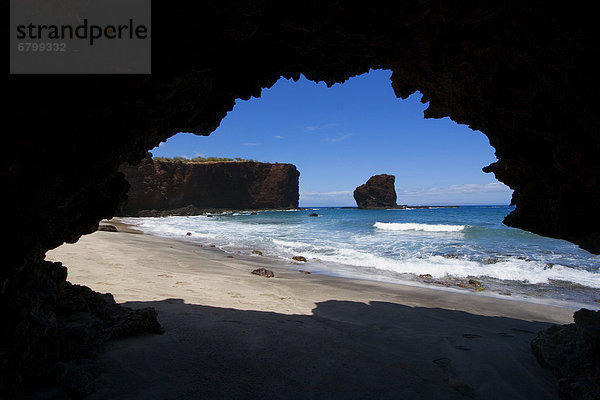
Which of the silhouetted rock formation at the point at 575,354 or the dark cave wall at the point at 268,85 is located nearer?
the dark cave wall at the point at 268,85

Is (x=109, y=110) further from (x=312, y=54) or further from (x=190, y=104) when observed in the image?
(x=312, y=54)

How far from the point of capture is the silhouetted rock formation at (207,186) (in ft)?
151

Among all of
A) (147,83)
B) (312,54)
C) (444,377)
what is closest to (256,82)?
(312,54)

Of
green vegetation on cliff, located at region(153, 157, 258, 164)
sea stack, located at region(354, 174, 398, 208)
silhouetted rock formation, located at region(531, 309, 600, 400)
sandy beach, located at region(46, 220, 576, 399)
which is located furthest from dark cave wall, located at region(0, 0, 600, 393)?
sea stack, located at region(354, 174, 398, 208)

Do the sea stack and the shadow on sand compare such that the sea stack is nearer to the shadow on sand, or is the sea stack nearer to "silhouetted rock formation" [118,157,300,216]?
"silhouetted rock formation" [118,157,300,216]

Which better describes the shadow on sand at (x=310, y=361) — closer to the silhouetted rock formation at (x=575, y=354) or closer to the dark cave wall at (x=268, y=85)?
the silhouetted rock formation at (x=575, y=354)

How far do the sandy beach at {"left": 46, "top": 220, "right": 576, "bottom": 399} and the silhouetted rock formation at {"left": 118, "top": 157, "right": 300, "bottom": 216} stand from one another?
3989 cm

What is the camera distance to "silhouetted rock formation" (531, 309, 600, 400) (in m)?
2.20

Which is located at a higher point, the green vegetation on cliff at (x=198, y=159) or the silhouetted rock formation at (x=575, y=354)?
the green vegetation on cliff at (x=198, y=159)

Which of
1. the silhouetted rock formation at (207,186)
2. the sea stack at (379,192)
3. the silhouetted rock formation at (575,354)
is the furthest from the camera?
the sea stack at (379,192)

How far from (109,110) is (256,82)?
1.53m

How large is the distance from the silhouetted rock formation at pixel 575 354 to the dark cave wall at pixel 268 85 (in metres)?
0.76

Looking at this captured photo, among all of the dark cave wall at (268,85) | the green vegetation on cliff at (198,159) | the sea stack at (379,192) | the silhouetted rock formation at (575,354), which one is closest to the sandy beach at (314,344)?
the silhouetted rock formation at (575,354)

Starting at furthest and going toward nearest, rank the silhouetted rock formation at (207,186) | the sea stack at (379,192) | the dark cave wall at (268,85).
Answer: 1. the sea stack at (379,192)
2. the silhouetted rock formation at (207,186)
3. the dark cave wall at (268,85)
